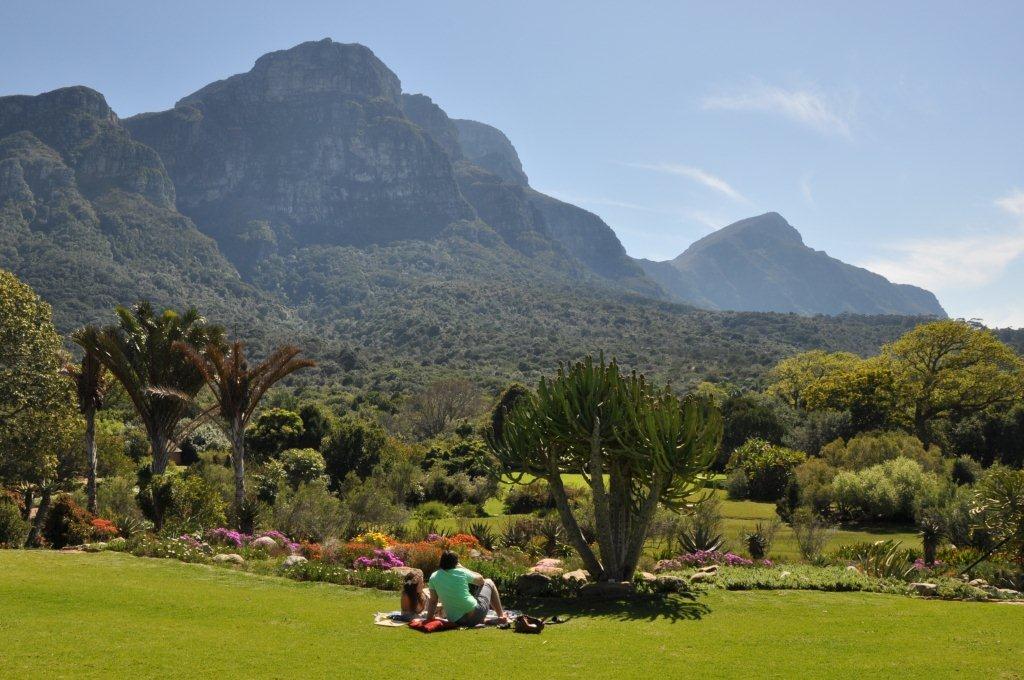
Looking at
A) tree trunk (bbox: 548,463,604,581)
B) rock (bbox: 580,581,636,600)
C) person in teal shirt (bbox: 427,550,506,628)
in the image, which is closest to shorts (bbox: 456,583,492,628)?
person in teal shirt (bbox: 427,550,506,628)

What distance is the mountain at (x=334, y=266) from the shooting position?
104 meters

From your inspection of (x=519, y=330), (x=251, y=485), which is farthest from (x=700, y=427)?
(x=519, y=330)

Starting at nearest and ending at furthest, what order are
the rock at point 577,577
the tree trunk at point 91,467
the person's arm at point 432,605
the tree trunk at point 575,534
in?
the person's arm at point 432,605 < the rock at point 577,577 < the tree trunk at point 575,534 < the tree trunk at point 91,467

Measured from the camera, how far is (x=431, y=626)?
8430 millimetres

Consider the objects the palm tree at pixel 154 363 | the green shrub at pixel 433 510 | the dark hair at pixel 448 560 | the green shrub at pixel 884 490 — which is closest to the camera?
the dark hair at pixel 448 560

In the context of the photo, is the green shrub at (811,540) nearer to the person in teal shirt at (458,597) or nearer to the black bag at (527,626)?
the black bag at (527,626)

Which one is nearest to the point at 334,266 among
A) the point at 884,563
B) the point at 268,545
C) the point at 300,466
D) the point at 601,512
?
the point at 300,466

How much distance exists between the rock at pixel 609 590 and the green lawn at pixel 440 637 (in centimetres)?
61

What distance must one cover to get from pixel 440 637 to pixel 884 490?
19.9m

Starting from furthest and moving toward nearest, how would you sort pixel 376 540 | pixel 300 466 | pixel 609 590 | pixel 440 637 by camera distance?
pixel 300 466 < pixel 376 540 < pixel 609 590 < pixel 440 637

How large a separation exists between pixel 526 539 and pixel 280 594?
851 centimetres

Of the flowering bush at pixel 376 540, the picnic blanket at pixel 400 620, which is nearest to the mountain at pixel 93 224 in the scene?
the flowering bush at pixel 376 540

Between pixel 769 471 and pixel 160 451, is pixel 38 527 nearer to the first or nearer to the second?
pixel 160 451

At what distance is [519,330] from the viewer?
120625 mm
